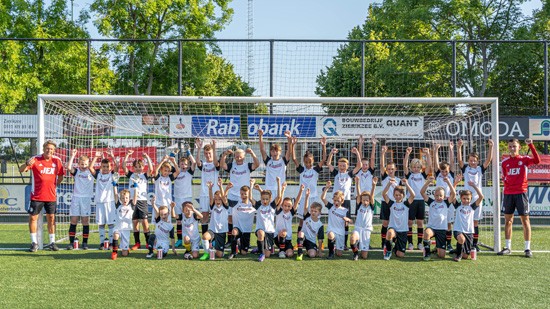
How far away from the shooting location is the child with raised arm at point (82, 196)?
7914 millimetres

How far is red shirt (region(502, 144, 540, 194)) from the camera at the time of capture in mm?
7508

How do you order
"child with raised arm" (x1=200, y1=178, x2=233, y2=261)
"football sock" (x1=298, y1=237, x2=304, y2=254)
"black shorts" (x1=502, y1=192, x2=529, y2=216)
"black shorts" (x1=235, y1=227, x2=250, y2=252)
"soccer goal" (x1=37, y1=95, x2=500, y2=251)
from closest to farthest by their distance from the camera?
"football sock" (x1=298, y1=237, x2=304, y2=254), "child with raised arm" (x1=200, y1=178, x2=233, y2=261), "black shorts" (x1=235, y1=227, x2=250, y2=252), "black shorts" (x1=502, y1=192, x2=529, y2=216), "soccer goal" (x1=37, y1=95, x2=500, y2=251)

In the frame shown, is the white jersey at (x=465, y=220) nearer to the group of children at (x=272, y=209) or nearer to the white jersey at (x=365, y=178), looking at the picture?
the group of children at (x=272, y=209)

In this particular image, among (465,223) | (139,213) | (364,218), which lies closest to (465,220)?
(465,223)

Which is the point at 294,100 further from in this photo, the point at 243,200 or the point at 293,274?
the point at 293,274

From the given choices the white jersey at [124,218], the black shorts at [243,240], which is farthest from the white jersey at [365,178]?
the white jersey at [124,218]

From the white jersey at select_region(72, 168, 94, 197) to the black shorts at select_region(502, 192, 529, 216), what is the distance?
21.6 ft

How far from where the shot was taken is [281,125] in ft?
33.4

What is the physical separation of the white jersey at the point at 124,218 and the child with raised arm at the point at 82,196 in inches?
31.8

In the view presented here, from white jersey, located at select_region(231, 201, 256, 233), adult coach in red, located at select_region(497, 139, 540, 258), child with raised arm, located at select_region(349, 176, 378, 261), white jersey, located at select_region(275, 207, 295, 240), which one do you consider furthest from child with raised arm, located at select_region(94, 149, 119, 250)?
adult coach in red, located at select_region(497, 139, 540, 258)

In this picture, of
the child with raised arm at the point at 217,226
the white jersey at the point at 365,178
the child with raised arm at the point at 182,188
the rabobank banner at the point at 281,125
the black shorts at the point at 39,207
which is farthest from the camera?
the rabobank banner at the point at 281,125

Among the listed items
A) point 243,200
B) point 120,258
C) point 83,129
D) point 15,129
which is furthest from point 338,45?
point 15,129

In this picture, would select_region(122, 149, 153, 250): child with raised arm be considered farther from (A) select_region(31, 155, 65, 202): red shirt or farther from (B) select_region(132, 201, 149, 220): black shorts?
(A) select_region(31, 155, 65, 202): red shirt

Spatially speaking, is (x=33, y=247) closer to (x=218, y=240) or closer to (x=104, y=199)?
(x=104, y=199)
